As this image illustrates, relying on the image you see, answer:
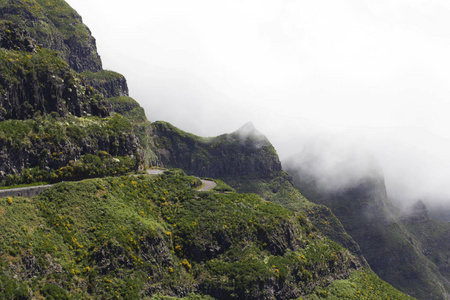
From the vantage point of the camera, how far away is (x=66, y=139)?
89750 mm

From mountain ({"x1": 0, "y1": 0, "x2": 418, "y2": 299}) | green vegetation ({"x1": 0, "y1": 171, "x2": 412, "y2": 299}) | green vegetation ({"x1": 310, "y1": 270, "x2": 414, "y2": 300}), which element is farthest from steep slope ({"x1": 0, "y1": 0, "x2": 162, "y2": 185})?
green vegetation ({"x1": 310, "y1": 270, "x2": 414, "y2": 300})

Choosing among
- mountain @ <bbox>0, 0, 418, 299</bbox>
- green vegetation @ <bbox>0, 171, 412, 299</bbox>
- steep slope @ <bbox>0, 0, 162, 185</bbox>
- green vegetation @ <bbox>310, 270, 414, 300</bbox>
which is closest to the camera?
green vegetation @ <bbox>0, 171, 412, 299</bbox>

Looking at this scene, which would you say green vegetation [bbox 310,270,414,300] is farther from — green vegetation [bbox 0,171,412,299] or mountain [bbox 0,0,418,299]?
green vegetation [bbox 0,171,412,299]

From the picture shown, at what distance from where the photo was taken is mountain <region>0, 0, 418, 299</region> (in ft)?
198

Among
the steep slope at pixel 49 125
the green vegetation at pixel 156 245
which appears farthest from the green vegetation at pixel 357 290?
the steep slope at pixel 49 125

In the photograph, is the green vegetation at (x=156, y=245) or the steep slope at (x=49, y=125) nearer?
the green vegetation at (x=156, y=245)

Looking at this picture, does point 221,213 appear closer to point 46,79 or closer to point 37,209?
point 37,209

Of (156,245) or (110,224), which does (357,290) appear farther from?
(110,224)

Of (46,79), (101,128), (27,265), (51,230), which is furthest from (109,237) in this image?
(46,79)

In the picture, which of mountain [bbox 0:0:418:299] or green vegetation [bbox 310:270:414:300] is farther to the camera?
green vegetation [bbox 310:270:414:300]

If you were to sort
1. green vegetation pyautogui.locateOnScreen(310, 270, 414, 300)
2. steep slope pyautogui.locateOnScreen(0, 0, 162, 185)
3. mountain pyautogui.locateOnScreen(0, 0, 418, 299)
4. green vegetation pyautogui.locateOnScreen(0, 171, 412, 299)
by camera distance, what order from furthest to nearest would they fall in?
1. green vegetation pyautogui.locateOnScreen(310, 270, 414, 300)
2. steep slope pyautogui.locateOnScreen(0, 0, 162, 185)
3. mountain pyautogui.locateOnScreen(0, 0, 418, 299)
4. green vegetation pyautogui.locateOnScreen(0, 171, 412, 299)

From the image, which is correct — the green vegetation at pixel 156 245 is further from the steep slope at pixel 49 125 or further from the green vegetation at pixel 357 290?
the steep slope at pixel 49 125

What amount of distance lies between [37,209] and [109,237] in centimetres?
1584

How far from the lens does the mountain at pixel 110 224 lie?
2381 inches
